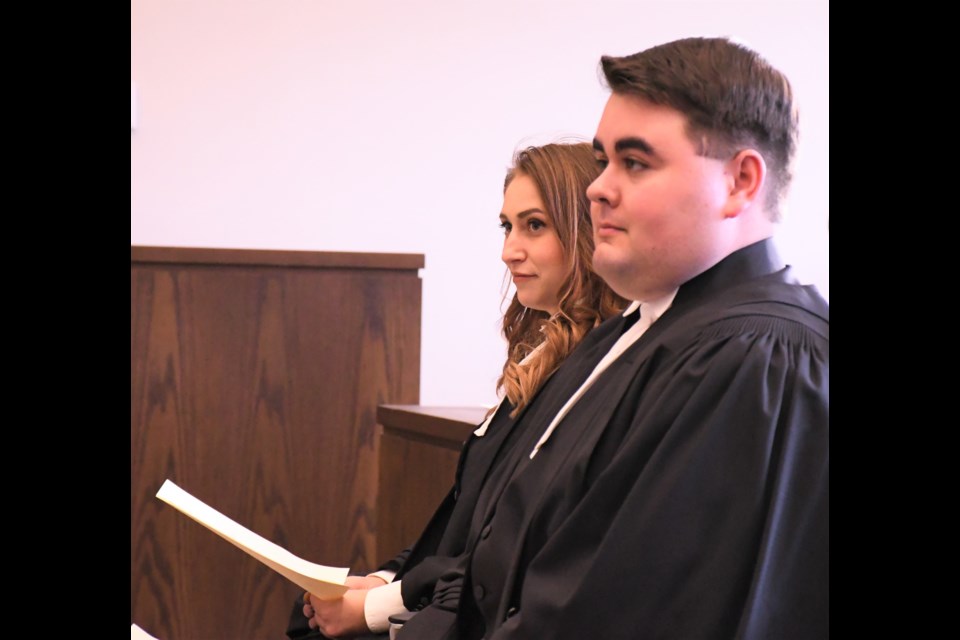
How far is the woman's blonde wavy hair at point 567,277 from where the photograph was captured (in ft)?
7.10

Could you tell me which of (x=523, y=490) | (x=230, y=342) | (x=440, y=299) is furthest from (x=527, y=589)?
(x=440, y=299)

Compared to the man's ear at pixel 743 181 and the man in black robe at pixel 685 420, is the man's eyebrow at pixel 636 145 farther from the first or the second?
the man's ear at pixel 743 181

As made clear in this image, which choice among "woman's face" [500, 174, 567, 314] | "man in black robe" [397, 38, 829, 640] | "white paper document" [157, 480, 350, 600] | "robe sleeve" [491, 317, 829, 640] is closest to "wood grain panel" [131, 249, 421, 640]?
"woman's face" [500, 174, 567, 314]

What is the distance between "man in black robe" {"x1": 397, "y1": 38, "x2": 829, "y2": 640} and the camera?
4.23 ft

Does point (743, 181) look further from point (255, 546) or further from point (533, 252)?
point (255, 546)

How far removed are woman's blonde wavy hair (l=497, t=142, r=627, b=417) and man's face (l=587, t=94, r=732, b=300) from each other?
62 cm

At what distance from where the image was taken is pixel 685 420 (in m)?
1.35

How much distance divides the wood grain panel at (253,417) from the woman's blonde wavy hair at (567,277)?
3.42 feet

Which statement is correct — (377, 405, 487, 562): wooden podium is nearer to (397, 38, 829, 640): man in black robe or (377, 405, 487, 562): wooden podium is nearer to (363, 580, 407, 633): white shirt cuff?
(363, 580, 407, 633): white shirt cuff

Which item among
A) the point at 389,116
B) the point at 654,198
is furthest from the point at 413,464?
the point at 389,116

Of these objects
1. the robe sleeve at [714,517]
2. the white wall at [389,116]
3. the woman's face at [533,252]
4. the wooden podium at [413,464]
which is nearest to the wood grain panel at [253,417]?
the wooden podium at [413,464]

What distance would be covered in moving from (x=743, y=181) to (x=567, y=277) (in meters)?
0.77
